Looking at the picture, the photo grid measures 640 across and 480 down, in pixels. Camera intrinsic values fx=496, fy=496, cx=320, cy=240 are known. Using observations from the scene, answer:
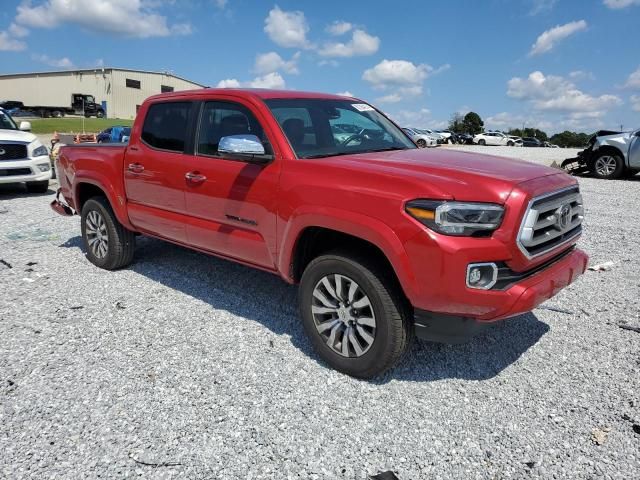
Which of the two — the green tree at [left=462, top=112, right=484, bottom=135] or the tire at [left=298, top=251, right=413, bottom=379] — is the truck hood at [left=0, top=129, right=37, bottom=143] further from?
the green tree at [left=462, top=112, right=484, bottom=135]

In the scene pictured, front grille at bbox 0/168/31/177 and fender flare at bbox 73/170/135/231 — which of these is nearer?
fender flare at bbox 73/170/135/231

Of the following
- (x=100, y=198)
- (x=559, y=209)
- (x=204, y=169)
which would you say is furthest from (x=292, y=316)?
(x=100, y=198)

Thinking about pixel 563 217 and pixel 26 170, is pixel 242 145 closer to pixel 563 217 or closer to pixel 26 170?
pixel 563 217

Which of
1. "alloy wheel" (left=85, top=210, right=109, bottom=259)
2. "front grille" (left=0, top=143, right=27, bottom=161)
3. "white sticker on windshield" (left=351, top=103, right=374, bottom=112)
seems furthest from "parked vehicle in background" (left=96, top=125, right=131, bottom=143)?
"white sticker on windshield" (left=351, top=103, right=374, bottom=112)

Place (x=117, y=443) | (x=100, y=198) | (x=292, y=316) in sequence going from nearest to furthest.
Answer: (x=117, y=443)
(x=292, y=316)
(x=100, y=198)

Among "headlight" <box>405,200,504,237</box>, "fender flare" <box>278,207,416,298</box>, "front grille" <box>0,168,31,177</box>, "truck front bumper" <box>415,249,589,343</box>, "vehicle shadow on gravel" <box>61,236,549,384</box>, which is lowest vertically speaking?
"vehicle shadow on gravel" <box>61,236,549,384</box>

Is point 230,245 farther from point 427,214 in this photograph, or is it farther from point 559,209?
point 559,209

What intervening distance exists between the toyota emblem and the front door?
184cm

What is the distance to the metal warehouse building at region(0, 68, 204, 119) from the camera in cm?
6994

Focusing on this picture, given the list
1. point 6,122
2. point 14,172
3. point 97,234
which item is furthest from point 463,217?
point 6,122

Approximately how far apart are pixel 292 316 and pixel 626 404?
246 cm

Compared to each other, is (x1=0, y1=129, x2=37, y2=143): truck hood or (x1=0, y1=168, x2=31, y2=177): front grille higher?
(x1=0, y1=129, x2=37, y2=143): truck hood

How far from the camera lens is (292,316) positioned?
4.26 meters

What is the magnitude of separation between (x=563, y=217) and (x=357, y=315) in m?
1.46
